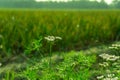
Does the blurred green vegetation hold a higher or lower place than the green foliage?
lower

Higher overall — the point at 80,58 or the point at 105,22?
the point at 80,58

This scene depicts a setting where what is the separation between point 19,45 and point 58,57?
1530mm

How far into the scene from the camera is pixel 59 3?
6169 cm

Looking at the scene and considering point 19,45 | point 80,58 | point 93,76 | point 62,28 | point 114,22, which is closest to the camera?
point 80,58

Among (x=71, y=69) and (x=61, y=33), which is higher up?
(x=71, y=69)

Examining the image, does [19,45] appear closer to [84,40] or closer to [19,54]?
[19,54]

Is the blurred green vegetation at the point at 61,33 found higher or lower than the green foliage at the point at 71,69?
lower

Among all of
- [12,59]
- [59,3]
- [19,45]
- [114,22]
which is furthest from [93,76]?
[59,3]

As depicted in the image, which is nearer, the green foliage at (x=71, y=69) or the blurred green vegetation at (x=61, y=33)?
the green foliage at (x=71, y=69)

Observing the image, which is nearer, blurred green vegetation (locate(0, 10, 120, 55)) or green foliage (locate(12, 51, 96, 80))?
green foliage (locate(12, 51, 96, 80))

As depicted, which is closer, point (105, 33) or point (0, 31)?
point (0, 31)

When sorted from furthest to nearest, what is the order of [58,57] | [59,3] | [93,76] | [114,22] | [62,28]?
[59,3]
[114,22]
[62,28]
[58,57]
[93,76]

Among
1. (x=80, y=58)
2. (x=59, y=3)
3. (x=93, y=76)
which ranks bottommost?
(x=59, y=3)

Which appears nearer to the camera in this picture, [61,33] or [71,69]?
[71,69]
